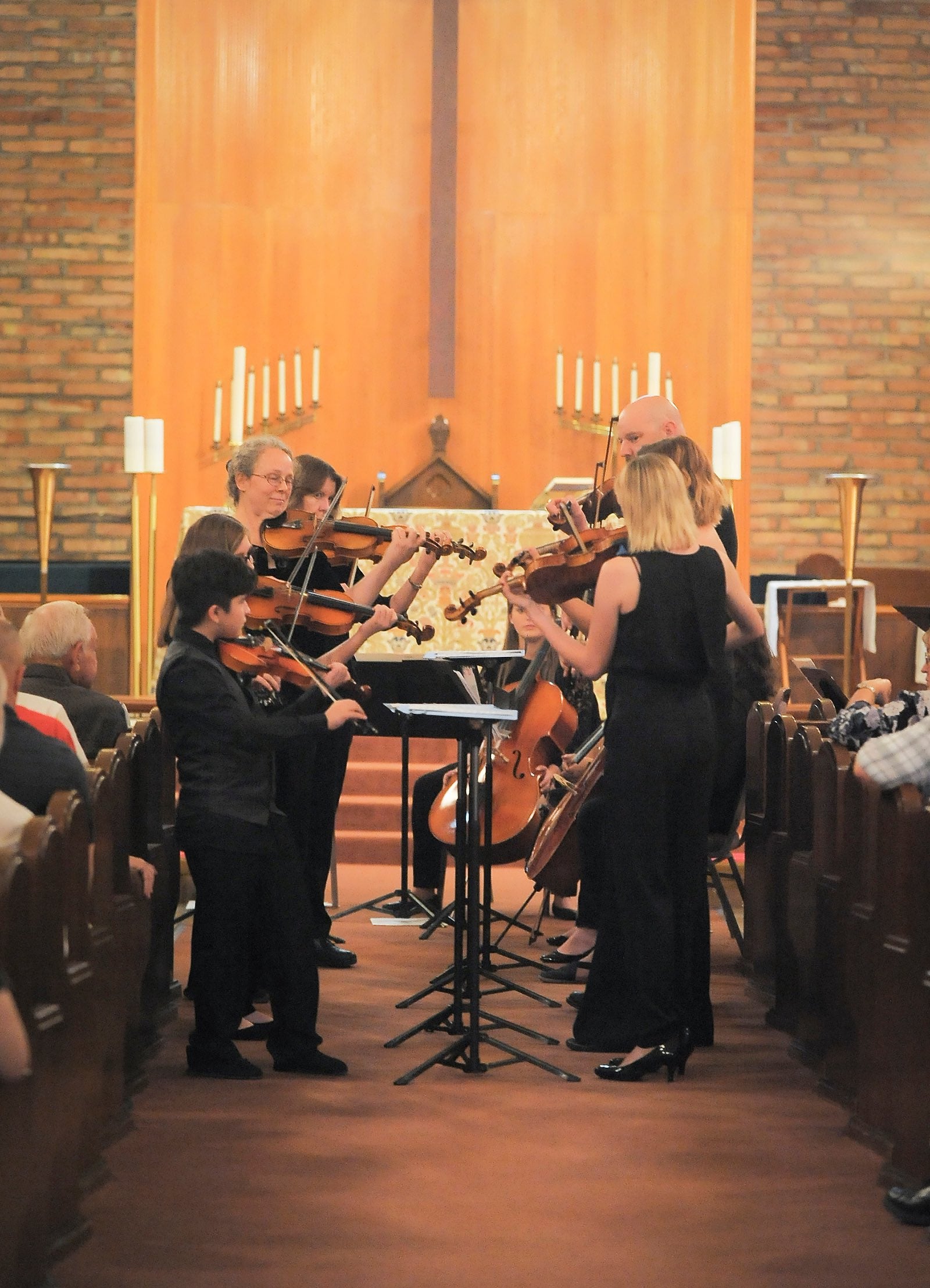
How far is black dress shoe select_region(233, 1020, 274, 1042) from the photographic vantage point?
382 cm

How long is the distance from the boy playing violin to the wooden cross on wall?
226 inches

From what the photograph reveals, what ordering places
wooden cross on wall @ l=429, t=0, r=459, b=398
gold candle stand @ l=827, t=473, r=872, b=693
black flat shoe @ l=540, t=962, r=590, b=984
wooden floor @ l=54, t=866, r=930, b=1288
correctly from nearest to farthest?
1. wooden floor @ l=54, t=866, r=930, b=1288
2. black flat shoe @ l=540, t=962, r=590, b=984
3. gold candle stand @ l=827, t=473, r=872, b=693
4. wooden cross on wall @ l=429, t=0, r=459, b=398

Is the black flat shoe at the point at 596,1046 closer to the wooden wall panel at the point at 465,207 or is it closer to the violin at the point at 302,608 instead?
the violin at the point at 302,608

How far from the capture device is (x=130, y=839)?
3512 mm

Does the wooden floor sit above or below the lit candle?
below

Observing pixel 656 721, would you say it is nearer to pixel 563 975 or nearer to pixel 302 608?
pixel 302 608

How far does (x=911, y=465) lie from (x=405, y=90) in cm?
393

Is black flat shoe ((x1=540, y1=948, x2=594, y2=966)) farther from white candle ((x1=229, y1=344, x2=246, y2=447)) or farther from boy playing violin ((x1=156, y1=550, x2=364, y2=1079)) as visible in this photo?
white candle ((x1=229, y1=344, x2=246, y2=447))

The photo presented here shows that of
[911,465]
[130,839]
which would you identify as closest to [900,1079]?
[130,839]

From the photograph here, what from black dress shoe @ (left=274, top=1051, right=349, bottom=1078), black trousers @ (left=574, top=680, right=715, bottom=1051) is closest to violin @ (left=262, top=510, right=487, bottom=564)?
black trousers @ (left=574, top=680, right=715, bottom=1051)

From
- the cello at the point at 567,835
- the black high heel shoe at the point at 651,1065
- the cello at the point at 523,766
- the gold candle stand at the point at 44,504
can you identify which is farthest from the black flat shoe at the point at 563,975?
the gold candle stand at the point at 44,504

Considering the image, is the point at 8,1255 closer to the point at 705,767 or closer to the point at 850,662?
the point at 705,767

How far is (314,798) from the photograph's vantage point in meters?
4.55

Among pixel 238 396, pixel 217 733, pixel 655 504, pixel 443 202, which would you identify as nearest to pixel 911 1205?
pixel 655 504
